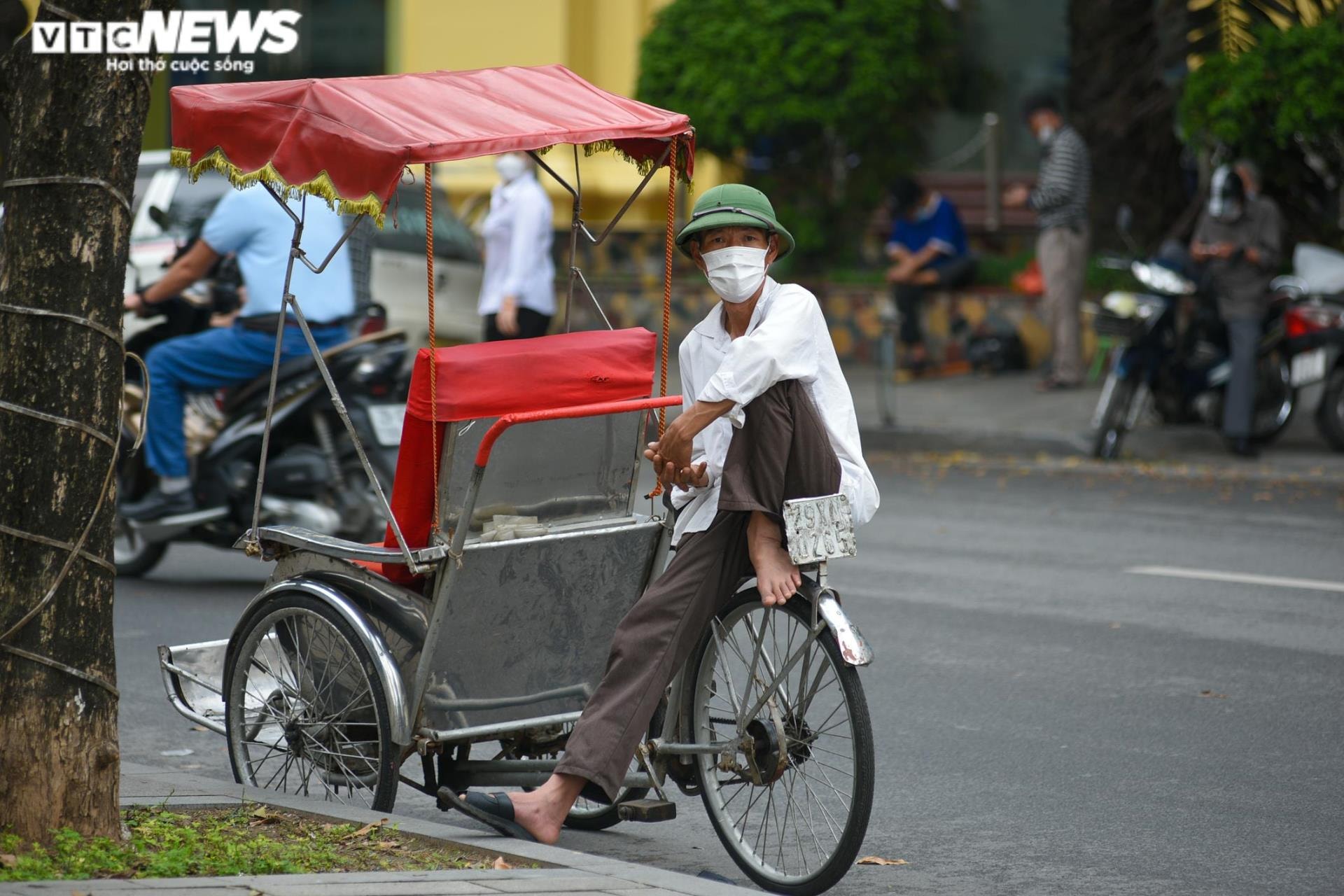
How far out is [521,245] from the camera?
12578 millimetres

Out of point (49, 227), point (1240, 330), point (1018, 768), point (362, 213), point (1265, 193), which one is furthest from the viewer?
point (1265, 193)

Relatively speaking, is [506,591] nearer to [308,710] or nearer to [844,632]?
[308,710]

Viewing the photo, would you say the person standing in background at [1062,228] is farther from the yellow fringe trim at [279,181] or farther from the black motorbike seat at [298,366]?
the yellow fringe trim at [279,181]

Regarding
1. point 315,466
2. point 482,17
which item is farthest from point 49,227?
point 482,17

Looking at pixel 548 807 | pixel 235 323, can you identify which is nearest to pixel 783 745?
pixel 548 807

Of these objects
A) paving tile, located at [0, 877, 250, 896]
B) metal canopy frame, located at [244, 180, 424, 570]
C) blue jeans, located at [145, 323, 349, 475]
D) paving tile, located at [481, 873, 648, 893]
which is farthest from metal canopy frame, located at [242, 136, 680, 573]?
blue jeans, located at [145, 323, 349, 475]

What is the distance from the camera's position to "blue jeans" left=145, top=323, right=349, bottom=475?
8.45 metres

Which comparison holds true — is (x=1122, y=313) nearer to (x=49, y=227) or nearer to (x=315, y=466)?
(x=315, y=466)

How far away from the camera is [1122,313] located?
1277 cm

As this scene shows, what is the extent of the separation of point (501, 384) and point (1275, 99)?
9.65 m

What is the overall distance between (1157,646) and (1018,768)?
72.4 inches

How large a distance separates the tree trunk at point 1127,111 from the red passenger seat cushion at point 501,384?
11500 millimetres

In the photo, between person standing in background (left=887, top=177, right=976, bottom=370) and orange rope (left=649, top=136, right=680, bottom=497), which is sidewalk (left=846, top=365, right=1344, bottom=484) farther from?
orange rope (left=649, top=136, right=680, bottom=497)

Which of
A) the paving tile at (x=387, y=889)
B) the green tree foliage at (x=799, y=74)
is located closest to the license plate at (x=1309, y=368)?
the green tree foliage at (x=799, y=74)
